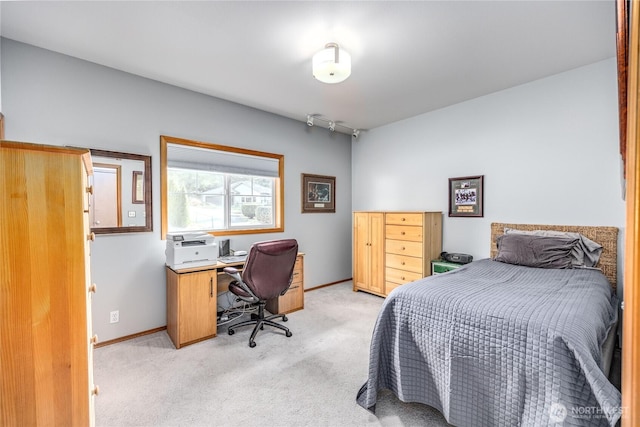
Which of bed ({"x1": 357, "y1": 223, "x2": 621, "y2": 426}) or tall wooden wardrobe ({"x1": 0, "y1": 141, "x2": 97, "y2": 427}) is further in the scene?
bed ({"x1": 357, "y1": 223, "x2": 621, "y2": 426})

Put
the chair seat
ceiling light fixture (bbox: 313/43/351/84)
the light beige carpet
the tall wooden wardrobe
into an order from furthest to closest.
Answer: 1. the chair seat
2. ceiling light fixture (bbox: 313/43/351/84)
3. the light beige carpet
4. the tall wooden wardrobe

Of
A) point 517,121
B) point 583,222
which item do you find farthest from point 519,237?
point 517,121

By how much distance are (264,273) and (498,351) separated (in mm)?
1971

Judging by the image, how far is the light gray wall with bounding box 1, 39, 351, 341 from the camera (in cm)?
236

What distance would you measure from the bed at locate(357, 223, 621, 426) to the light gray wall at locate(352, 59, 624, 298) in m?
0.95

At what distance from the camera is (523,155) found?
3.14 metres

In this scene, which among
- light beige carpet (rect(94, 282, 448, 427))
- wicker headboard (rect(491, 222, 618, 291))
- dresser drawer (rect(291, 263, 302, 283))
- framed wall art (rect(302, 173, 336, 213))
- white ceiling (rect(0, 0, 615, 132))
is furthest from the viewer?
framed wall art (rect(302, 173, 336, 213))

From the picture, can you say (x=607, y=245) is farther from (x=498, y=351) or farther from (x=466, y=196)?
(x=498, y=351)

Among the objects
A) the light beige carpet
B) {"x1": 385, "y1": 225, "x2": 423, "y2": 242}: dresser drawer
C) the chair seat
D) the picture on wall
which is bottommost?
the light beige carpet

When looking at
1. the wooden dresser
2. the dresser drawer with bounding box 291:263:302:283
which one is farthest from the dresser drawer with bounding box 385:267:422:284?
the dresser drawer with bounding box 291:263:302:283

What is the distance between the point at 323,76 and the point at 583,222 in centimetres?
289

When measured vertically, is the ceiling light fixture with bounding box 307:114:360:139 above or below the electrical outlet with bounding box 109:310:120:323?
above

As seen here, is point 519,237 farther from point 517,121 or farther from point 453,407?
point 453,407

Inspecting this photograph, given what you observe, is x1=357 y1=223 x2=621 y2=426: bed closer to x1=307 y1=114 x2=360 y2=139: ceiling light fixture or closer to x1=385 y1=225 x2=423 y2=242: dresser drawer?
x1=385 y1=225 x2=423 y2=242: dresser drawer
